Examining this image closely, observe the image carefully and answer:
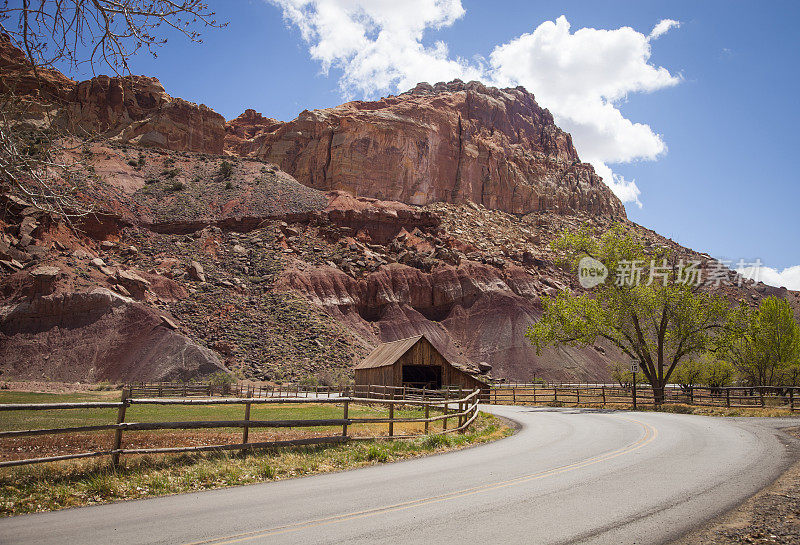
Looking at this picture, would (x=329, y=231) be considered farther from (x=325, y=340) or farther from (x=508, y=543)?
(x=508, y=543)

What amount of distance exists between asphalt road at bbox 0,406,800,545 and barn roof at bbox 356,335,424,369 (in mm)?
23732

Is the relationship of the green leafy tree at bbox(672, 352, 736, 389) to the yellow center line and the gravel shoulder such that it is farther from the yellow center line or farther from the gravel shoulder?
the gravel shoulder

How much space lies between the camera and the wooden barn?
115ft

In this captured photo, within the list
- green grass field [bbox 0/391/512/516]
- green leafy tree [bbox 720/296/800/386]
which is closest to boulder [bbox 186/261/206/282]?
green grass field [bbox 0/391/512/516]

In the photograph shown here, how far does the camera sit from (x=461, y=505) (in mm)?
7246

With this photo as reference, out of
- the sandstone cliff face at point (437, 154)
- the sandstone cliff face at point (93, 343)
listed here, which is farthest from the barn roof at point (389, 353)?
the sandstone cliff face at point (437, 154)

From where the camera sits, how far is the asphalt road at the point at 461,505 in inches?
235

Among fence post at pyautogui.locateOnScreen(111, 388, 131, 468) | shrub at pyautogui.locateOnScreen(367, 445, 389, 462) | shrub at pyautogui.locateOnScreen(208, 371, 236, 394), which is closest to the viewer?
fence post at pyautogui.locateOnScreen(111, 388, 131, 468)

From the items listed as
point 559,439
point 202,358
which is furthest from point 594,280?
point 202,358

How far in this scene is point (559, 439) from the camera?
1489 cm

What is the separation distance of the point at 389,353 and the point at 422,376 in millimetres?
3628

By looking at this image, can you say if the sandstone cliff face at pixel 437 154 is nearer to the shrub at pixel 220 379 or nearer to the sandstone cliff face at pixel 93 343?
the sandstone cliff face at pixel 93 343

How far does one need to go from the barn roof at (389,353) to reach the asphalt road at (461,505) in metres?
23.7

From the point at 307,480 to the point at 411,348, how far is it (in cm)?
2576
